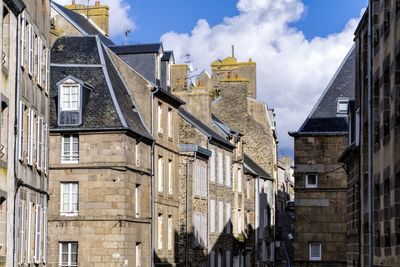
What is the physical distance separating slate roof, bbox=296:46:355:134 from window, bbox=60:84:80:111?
1047 cm

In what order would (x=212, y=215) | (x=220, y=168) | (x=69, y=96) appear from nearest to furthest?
(x=69, y=96)
(x=212, y=215)
(x=220, y=168)

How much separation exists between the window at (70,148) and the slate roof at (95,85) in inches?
22.6

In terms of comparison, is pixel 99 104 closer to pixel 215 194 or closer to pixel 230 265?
pixel 215 194

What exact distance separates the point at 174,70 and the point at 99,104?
18.8 metres

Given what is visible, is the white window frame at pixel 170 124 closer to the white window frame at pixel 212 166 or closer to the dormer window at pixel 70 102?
the dormer window at pixel 70 102

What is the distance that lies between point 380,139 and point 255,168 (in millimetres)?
37066

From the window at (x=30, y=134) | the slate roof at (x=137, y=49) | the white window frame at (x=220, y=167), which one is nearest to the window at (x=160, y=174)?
the slate roof at (x=137, y=49)

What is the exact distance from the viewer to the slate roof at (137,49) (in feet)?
147

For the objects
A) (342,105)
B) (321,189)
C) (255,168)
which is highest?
(342,105)

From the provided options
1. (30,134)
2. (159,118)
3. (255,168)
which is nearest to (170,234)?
(159,118)

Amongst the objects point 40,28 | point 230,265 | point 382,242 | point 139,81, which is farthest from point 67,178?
point 230,265

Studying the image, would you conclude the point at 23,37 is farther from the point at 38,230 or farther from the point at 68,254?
the point at 68,254

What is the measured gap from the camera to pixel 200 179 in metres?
49.3

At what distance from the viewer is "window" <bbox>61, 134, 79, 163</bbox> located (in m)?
39.0
